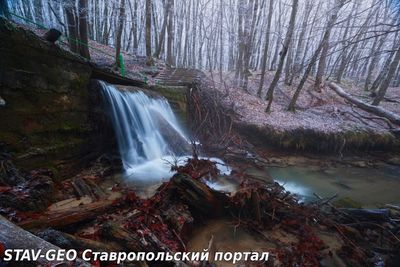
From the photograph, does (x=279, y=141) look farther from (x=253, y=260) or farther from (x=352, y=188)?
(x=253, y=260)

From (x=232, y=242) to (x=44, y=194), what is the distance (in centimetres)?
340

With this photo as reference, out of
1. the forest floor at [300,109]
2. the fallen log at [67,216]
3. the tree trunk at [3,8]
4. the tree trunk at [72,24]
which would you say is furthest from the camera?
the forest floor at [300,109]

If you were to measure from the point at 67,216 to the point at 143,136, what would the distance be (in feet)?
15.3

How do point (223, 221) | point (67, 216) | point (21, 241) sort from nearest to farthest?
point (21, 241) < point (67, 216) < point (223, 221)

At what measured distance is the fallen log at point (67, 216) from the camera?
2828mm

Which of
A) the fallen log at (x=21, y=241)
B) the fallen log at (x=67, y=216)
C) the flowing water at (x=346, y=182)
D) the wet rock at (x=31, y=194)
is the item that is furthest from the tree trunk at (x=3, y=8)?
the flowing water at (x=346, y=182)

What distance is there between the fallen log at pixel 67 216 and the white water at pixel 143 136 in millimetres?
2262

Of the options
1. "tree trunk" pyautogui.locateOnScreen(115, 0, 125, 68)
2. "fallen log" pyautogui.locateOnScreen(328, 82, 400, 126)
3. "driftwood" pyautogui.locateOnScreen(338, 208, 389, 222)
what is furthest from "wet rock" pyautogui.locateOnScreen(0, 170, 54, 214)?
"fallen log" pyautogui.locateOnScreen(328, 82, 400, 126)

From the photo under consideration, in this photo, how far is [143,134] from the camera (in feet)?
25.7

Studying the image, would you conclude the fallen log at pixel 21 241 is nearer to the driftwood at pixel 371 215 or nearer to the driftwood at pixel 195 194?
the driftwood at pixel 195 194

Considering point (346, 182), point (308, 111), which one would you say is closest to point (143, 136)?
point (346, 182)

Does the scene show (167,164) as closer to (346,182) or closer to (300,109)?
(346,182)

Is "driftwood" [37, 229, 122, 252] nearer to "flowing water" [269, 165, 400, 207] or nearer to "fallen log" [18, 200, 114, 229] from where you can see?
"fallen log" [18, 200, 114, 229]

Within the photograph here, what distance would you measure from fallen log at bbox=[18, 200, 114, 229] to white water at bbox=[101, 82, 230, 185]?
7.42ft
